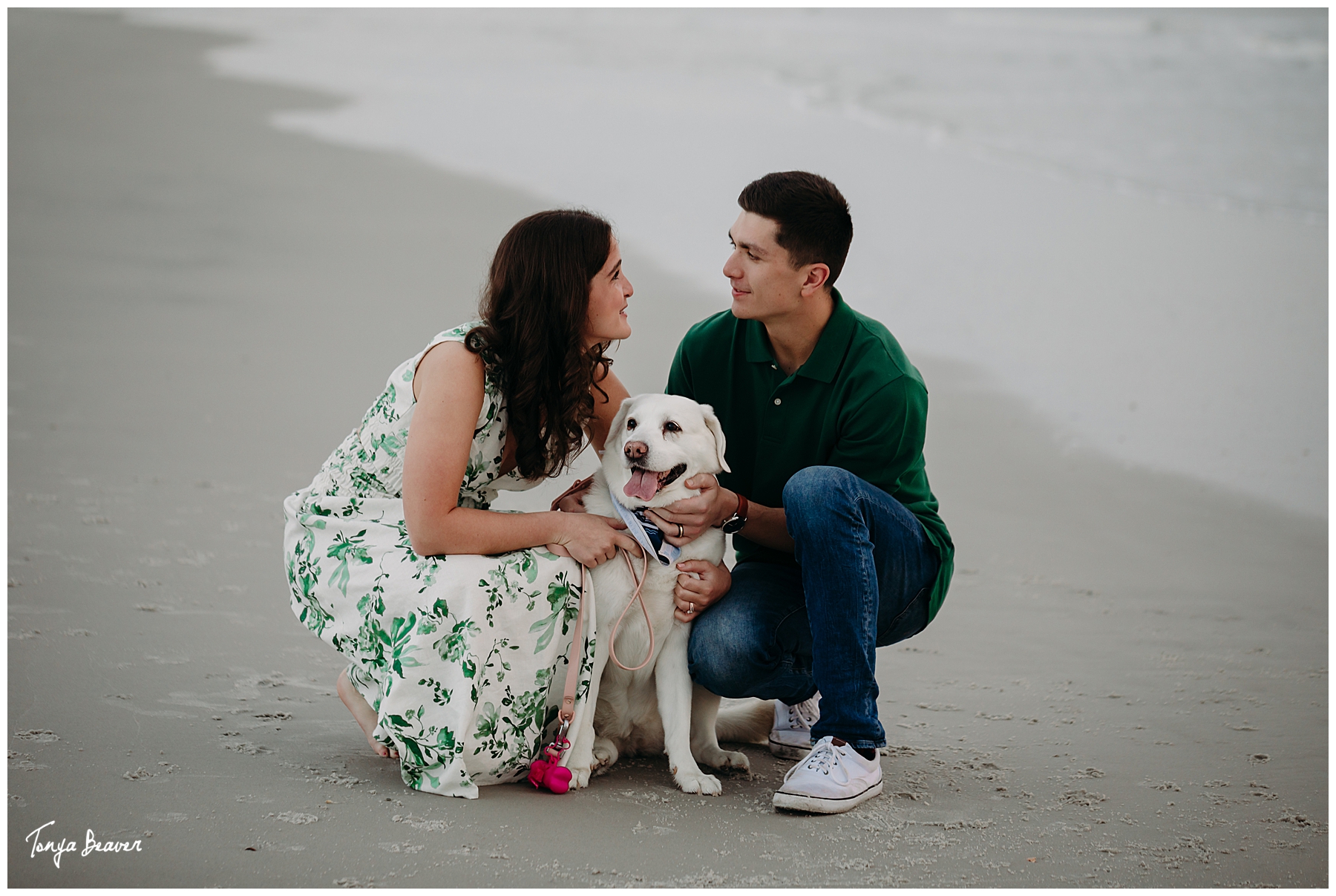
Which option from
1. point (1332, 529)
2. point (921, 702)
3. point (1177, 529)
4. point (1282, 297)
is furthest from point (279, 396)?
point (1282, 297)

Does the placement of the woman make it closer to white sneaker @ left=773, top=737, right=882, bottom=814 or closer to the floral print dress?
the floral print dress

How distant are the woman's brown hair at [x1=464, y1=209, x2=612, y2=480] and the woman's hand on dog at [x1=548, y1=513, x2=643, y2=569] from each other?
0.62 ft

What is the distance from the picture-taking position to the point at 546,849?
2436 millimetres

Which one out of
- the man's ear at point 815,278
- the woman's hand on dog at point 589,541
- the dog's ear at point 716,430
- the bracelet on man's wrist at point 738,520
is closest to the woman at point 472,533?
A: the woman's hand on dog at point 589,541

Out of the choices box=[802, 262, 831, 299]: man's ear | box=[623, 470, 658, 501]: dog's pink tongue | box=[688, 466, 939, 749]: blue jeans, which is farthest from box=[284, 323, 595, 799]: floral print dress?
box=[802, 262, 831, 299]: man's ear

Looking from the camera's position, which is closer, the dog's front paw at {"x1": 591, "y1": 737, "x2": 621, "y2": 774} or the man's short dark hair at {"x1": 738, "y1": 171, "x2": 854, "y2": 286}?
the dog's front paw at {"x1": 591, "y1": 737, "x2": 621, "y2": 774}

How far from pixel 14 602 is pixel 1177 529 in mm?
4333

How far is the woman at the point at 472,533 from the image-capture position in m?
2.66

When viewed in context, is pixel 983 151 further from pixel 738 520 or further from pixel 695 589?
pixel 695 589

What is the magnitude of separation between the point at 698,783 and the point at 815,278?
1.32m

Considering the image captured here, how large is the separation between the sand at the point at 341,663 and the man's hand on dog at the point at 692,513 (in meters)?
0.59

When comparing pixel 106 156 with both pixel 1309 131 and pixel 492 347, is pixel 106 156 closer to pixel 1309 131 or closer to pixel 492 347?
pixel 492 347

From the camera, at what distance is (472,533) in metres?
2.71

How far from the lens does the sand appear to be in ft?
8.12
